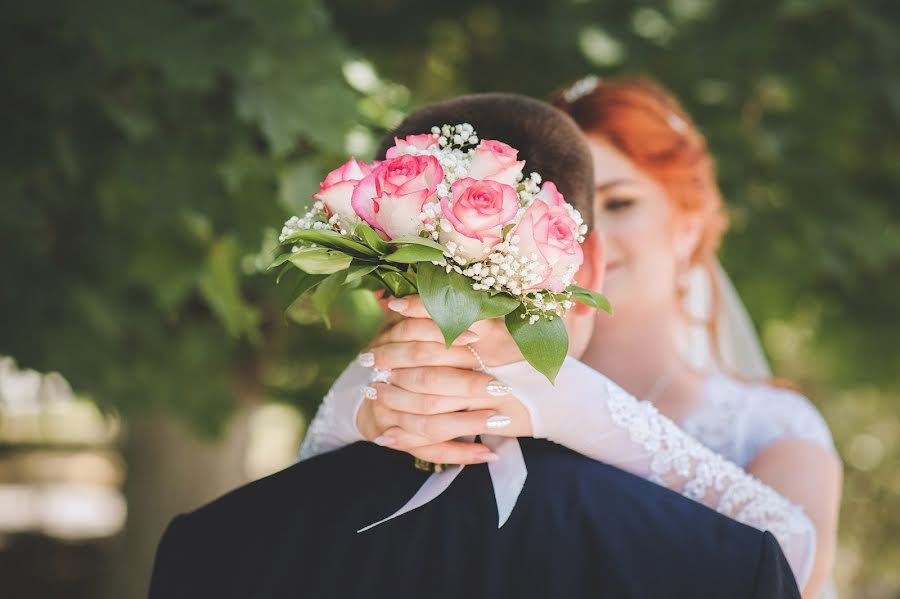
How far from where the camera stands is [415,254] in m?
1.38

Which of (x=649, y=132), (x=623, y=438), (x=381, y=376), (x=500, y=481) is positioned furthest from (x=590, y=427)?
(x=649, y=132)

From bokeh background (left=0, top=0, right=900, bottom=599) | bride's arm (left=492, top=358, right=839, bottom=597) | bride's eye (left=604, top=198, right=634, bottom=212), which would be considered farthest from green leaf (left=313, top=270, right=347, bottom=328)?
bride's eye (left=604, top=198, right=634, bottom=212)

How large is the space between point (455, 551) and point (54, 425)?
12478 millimetres

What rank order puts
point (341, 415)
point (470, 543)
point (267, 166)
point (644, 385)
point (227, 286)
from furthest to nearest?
point (227, 286) → point (267, 166) → point (644, 385) → point (341, 415) → point (470, 543)

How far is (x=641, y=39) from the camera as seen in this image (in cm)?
379

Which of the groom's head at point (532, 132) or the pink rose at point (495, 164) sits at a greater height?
the groom's head at point (532, 132)

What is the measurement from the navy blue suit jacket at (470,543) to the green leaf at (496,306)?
36 cm

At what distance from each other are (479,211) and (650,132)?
1607 millimetres

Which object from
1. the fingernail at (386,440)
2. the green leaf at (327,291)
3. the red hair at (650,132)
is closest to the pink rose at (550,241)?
the green leaf at (327,291)

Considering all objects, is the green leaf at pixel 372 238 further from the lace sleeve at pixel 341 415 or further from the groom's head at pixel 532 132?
the lace sleeve at pixel 341 415

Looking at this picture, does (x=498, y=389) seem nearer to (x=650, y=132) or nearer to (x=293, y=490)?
(x=293, y=490)

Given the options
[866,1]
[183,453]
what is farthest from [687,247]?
[183,453]

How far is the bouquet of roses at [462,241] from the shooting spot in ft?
4.62

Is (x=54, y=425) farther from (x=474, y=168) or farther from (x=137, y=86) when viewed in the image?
(x=474, y=168)
